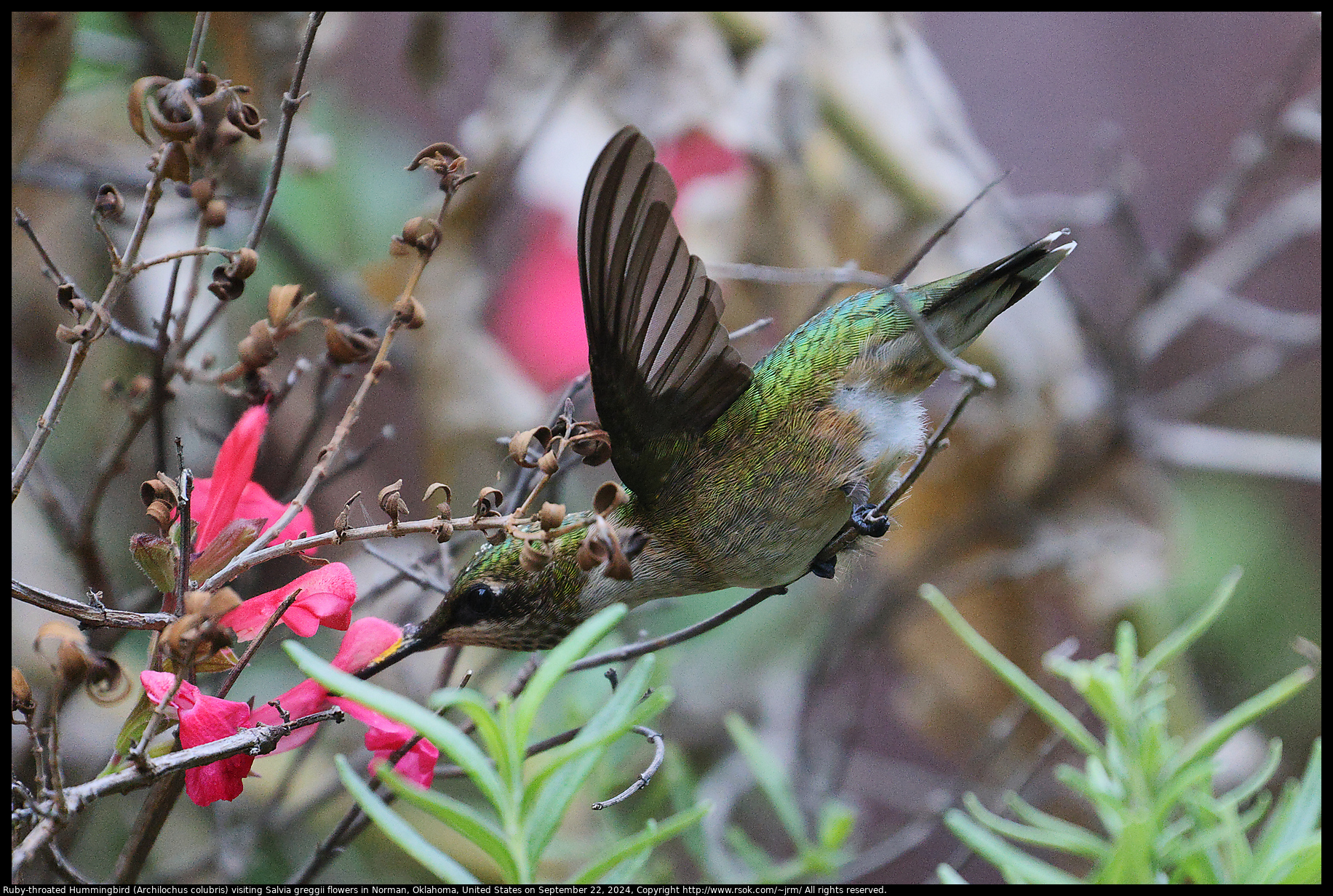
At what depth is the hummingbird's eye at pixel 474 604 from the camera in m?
0.49

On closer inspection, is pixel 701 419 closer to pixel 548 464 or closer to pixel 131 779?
pixel 548 464

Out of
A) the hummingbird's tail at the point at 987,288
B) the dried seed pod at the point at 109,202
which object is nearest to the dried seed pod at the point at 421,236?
the dried seed pod at the point at 109,202

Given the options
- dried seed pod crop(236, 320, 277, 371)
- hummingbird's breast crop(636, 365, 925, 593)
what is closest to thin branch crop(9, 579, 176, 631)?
dried seed pod crop(236, 320, 277, 371)

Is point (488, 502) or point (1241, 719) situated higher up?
point (488, 502)

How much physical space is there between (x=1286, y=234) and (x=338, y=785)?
1350mm

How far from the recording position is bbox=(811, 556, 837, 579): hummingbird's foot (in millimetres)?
637

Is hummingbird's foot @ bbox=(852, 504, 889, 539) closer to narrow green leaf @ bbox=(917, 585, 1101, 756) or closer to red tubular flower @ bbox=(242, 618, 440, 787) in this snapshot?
narrow green leaf @ bbox=(917, 585, 1101, 756)

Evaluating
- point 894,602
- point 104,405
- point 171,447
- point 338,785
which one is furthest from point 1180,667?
point 104,405

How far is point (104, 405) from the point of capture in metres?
1.06

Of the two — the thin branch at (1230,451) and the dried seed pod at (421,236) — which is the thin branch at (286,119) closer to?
the dried seed pod at (421,236)

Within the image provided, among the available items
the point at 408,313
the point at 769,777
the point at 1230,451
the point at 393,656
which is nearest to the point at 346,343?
the point at 408,313

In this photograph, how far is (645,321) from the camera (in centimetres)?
49

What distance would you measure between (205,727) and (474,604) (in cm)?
16

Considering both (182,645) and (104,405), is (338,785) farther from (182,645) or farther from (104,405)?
(104,405)
